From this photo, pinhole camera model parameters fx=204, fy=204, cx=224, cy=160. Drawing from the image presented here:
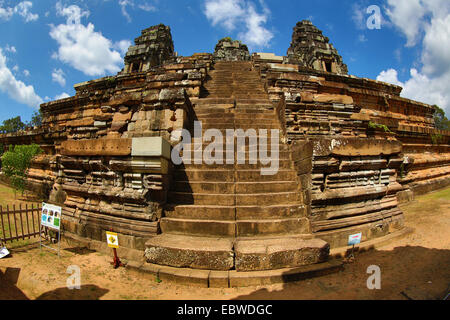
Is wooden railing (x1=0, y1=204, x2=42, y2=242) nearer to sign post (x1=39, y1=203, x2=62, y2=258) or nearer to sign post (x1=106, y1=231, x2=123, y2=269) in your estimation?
sign post (x1=39, y1=203, x2=62, y2=258)

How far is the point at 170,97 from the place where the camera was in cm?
466

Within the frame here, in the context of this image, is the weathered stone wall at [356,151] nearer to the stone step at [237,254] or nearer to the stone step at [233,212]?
the stone step at [233,212]

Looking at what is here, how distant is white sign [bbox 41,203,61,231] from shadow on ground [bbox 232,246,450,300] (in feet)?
12.8

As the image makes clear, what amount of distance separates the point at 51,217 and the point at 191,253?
3.30 m

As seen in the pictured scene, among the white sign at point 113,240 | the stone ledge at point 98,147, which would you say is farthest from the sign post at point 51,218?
the white sign at point 113,240

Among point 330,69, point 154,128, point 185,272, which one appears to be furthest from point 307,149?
point 330,69

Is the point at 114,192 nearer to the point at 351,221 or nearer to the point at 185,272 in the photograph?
the point at 185,272

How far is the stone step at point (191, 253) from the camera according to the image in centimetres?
296

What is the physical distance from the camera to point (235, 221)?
3549 millimetres

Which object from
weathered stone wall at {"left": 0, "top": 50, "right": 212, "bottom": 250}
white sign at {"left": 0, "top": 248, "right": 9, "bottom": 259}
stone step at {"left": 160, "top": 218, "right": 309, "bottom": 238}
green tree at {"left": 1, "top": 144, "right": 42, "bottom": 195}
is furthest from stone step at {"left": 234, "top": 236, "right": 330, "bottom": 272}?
green tree at {"left": 1, "top": 144, "right": 42, "bottom": 195}

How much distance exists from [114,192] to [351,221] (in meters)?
4.45

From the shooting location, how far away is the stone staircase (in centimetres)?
298

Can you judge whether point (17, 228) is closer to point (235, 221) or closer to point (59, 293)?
point (59, 293)

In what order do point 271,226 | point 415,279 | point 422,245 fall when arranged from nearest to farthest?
point 415,279 < point 271,226 < point 422,245
